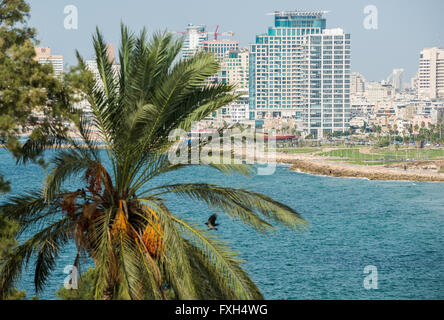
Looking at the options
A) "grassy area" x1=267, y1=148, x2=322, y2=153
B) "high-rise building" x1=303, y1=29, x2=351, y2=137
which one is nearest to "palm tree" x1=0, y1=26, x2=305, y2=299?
"grassy area" x1=267, y1=148, x2=322, y2=153

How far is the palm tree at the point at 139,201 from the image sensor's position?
6773mm

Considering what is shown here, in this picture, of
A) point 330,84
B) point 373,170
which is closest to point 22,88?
point 373,170

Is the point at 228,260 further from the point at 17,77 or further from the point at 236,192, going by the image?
the point at 17,77

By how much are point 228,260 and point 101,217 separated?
143 centimetres

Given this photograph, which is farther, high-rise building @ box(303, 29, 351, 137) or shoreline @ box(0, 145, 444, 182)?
high-rise building @ box(303, 29, 351, 137)

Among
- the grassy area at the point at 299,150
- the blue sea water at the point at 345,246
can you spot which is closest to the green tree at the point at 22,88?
the blue sea water at the point at 345,246

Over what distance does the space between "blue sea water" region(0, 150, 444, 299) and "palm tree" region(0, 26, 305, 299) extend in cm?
158

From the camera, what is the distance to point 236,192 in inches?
292

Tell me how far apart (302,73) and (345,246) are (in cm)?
11100

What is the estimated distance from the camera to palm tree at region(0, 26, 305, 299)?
6.77 m

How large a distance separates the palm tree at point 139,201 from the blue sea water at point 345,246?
5.18 feet

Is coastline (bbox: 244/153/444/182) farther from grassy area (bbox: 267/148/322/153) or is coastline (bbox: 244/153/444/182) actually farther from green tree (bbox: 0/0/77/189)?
green tree (bbox: 0/0/77/189)

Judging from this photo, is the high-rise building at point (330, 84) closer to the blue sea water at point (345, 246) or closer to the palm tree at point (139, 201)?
the blue sea water at point (345, 246)

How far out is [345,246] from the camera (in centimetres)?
3275
